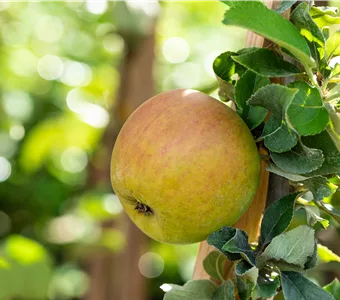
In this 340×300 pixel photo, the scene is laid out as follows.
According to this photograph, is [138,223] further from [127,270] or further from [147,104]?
[127,270]

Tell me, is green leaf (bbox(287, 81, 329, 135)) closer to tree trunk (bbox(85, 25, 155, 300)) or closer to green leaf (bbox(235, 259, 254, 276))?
green leaf (bbox(235, 259, 254, 276))

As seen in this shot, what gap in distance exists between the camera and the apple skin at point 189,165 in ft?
2.15

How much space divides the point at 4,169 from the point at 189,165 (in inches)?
73.4

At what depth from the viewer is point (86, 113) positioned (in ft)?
6.52

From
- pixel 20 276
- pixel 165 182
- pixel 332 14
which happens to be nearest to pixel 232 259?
pixel 165 182

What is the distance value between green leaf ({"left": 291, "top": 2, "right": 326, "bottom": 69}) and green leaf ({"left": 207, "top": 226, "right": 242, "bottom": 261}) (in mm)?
202

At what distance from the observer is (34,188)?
250 centimetres

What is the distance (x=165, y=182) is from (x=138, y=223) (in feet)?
0.33

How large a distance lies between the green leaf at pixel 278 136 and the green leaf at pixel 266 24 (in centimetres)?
7

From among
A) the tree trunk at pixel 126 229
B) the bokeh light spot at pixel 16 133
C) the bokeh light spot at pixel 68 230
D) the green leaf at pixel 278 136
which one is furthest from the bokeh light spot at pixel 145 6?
the green leaf at pixel 278 136

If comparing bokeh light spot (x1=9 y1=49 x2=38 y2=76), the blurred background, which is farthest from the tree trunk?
bokeh light spot (x1=9 y1=49 x2=38 y2=76)

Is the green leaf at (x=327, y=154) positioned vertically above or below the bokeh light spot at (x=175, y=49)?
above

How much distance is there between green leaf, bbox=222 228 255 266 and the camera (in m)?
0.63

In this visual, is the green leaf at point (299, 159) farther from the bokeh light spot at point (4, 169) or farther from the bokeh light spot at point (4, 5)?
the bokeh light spot at point (4, 5)
